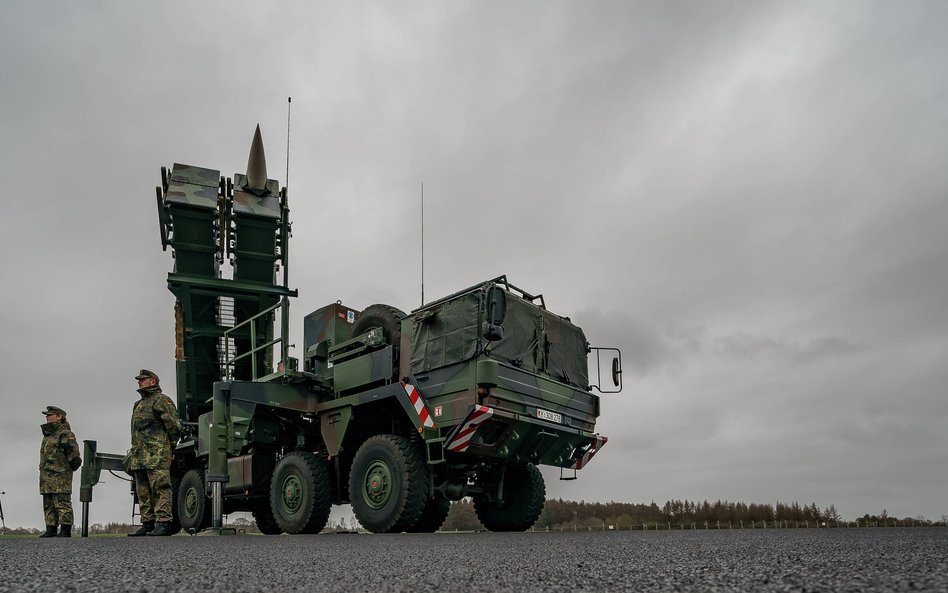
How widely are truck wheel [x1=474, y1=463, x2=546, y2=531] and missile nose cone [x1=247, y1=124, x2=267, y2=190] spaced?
20.9ft

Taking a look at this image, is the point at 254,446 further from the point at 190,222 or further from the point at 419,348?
the point at 190,222

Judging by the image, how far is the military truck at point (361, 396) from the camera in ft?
23.6

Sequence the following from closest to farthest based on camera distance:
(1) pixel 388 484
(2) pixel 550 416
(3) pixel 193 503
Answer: (1) pixel 388 484
(2) pixel 550 416
(3) pixel 193 503

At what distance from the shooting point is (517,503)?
848cm

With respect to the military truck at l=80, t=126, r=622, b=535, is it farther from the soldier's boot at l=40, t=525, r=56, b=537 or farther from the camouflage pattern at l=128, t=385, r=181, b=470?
the soldier's boot at l=40, t=525, r=56, b=537

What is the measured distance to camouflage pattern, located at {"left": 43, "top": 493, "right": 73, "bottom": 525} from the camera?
29.6 feet

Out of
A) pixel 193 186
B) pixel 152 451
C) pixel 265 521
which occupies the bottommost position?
pixel 265 521

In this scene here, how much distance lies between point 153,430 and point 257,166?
519cm

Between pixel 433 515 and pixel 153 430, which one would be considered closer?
pixel 153 430

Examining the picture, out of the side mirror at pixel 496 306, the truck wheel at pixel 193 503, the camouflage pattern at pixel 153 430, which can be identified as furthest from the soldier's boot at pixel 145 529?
the side mirror at pixel 496 306

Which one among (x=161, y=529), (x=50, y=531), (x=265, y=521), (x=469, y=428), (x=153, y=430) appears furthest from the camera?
(x=265, y=521)

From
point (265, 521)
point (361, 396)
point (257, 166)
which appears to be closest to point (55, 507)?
point (265, 521)

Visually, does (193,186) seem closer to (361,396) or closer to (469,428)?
(361,396)

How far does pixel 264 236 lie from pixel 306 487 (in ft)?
15.4
